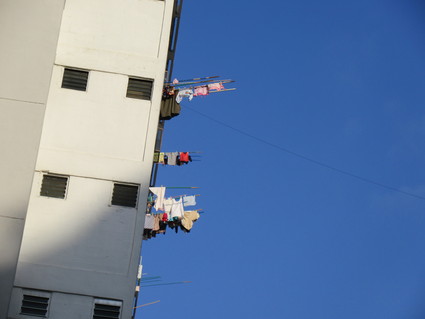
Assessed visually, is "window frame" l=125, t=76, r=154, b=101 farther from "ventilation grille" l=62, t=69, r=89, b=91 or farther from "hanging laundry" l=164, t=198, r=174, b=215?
"hanging laundry" l=164, t=198, r=174, b=215

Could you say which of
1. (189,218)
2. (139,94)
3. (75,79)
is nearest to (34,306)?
(189,218)

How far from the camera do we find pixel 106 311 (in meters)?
31.8

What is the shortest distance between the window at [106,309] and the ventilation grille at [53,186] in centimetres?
462

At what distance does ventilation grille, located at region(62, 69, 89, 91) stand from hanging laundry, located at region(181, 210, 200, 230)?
25.6ft

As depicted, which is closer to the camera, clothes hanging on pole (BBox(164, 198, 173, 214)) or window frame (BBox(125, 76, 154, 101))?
window frame (BBox(125, 76, 154, 101))

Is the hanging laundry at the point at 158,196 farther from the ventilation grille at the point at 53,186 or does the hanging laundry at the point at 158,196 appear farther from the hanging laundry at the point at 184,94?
the ventilation grille at the point at 53,186

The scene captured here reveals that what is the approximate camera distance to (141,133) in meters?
34.5

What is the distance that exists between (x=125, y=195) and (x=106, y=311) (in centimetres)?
478

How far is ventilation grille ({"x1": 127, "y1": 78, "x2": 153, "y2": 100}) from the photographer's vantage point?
116 ft

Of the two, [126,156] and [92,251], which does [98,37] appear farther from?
[92,251]

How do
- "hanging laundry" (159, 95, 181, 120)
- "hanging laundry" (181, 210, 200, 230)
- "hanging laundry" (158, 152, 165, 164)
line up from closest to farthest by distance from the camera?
"hanging laundry" (159, 95, 181, 120) < "hanging laundry" (181, 210, 200, 230) < "hanging laundry" (158, 152, 165, 164)

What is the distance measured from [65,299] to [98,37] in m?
11.4

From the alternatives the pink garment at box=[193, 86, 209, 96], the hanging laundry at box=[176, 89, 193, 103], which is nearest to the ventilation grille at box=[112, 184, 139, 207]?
the hanging laundry at box=[176, 89, 193, 103]

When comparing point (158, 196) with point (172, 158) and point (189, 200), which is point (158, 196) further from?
point (172, 158)
